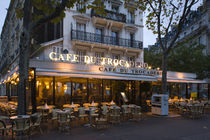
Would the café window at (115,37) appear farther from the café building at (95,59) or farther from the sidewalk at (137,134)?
the sidewalk at (137,134)

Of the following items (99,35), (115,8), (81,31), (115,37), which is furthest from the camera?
(115,8)

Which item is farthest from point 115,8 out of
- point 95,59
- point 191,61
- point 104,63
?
point 191,61

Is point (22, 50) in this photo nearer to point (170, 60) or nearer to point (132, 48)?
point (132, 48)

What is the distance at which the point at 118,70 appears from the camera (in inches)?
490

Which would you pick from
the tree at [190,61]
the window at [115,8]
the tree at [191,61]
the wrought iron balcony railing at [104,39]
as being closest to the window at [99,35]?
the wrought iron balcony railing at [104,39]

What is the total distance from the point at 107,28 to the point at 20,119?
44.3 ft

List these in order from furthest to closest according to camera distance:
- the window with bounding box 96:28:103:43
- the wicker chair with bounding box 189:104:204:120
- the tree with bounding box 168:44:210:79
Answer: the tree with bounding box 168:44:210:79
the window with bounding box 96:28:103:43
the wicker chair with bounding box 189:104:204:120

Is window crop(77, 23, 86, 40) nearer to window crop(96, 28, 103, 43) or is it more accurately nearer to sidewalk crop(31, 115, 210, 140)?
window crop(96, 28, 103, 43)

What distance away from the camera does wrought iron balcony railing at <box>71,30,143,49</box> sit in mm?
15882

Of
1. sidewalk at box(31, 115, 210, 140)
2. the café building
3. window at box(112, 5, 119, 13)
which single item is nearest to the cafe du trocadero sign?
the café building

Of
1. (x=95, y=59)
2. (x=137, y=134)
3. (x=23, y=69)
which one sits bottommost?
(x=137, y=134)

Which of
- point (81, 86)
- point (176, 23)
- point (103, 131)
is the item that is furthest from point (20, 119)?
point (176, 23)

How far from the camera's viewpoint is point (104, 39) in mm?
17297

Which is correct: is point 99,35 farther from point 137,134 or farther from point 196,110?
point 137,134
